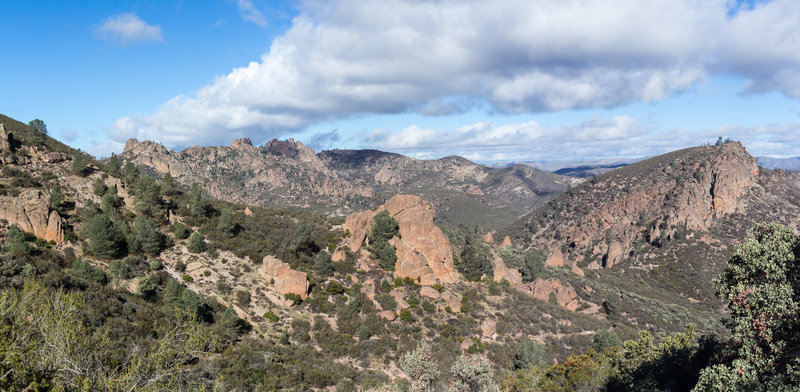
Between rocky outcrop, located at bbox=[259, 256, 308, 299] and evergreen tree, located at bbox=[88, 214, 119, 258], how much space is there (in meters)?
14.8

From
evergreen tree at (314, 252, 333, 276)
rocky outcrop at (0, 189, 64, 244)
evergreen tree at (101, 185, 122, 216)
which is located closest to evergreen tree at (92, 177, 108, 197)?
evergreen tree at (101, 185, 122, 216)

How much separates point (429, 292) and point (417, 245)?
8.16 meters

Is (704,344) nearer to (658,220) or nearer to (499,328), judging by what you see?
(499,328)

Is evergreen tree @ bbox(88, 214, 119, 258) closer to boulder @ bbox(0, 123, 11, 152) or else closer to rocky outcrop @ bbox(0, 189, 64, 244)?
rocky outcrop @ bbox(0, 189, 64, 244)

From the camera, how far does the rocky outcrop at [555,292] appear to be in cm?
5962

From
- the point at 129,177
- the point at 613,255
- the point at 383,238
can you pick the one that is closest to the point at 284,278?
the point at 383,238

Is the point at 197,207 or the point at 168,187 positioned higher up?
the point at 168,187

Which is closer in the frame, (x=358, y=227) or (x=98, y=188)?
(x=98, y=188)

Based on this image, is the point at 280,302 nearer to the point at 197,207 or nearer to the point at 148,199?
the point at 197,207

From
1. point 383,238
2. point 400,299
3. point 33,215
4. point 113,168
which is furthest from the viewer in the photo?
point 113,168

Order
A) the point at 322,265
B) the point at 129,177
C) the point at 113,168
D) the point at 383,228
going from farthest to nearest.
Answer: the point at 113,168, the point at 383,228, the point at 129,177, the point at 322,265

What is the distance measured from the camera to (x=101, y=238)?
32.8 m

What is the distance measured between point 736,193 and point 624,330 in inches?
3967

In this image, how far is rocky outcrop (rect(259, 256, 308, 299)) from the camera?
A: 3994 cm
